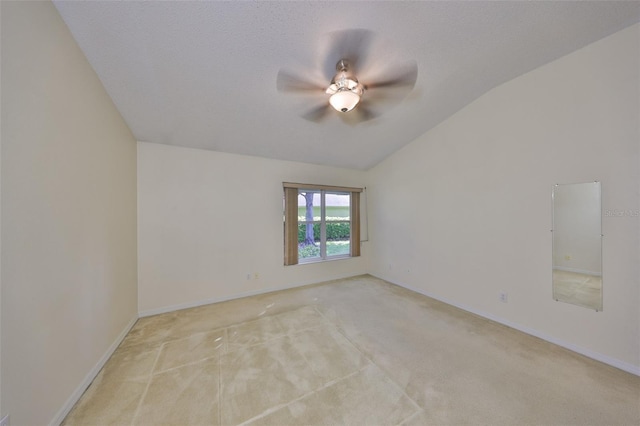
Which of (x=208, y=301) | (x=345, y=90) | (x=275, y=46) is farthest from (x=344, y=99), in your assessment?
(x=208, y=301)

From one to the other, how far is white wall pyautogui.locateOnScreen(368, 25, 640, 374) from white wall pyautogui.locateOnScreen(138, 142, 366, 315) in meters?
2.17

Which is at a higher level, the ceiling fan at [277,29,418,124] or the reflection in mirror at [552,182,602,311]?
the ceiling fan at [277,29,418,124]

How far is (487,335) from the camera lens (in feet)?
7.79

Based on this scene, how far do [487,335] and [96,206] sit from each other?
4.08m

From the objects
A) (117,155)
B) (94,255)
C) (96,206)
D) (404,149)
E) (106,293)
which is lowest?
(106,293)

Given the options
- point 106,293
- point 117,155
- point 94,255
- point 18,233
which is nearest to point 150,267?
point 106,293

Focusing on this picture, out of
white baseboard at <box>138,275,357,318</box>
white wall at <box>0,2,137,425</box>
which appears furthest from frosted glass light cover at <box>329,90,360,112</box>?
white baseboard at <box>138,275,357,318</box>

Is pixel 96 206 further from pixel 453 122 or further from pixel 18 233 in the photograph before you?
pixel 453 122

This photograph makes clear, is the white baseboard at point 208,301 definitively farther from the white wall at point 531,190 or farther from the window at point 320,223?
the white wall at point 531,190

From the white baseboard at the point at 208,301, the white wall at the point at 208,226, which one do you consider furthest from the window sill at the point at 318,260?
the white baseboard at the point at 208,301

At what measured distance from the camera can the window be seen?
3.80 metres

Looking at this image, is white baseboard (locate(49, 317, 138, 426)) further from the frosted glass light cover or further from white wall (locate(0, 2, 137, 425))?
the frosted glass light cover

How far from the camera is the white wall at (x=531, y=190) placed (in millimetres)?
1872

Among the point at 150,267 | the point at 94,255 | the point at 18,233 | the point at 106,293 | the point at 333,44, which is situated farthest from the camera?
the point at 150,267
